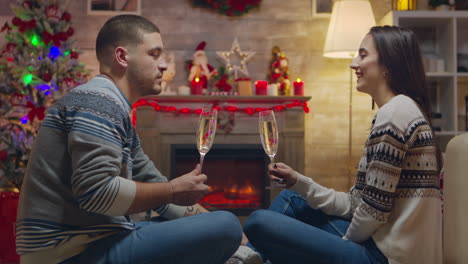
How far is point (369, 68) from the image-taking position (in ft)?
5.74

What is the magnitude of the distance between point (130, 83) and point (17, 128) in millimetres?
2400

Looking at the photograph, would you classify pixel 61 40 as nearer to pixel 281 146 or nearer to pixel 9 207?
pixel 9 207

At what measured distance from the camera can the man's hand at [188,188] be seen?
1.34 meters

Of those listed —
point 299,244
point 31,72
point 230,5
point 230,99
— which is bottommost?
point 299,244

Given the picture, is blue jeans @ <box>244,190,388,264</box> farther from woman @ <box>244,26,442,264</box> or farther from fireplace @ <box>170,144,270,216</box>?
fireplace @ <box>170,144,270,216</box>

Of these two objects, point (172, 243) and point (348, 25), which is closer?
point (172, 243)

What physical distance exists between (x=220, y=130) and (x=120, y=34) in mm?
2544

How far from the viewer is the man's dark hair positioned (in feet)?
4.90

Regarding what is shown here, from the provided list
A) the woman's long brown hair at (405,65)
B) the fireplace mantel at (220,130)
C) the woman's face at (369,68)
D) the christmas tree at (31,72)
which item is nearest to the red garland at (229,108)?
the fireplace mantel at (220,130)

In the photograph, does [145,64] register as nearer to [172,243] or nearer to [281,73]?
[172,243]

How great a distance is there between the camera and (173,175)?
13.1ft

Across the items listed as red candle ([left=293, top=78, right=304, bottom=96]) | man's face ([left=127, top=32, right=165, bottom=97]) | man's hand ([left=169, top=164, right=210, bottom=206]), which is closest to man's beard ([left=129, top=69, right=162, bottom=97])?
man's face ([left=127, top=32, right=165, bottom=97])

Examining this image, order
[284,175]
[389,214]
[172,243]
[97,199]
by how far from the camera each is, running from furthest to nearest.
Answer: [284,175]
[389,214]
[172,243]
[97,199]

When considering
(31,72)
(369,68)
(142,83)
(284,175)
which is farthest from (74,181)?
(31,72)
